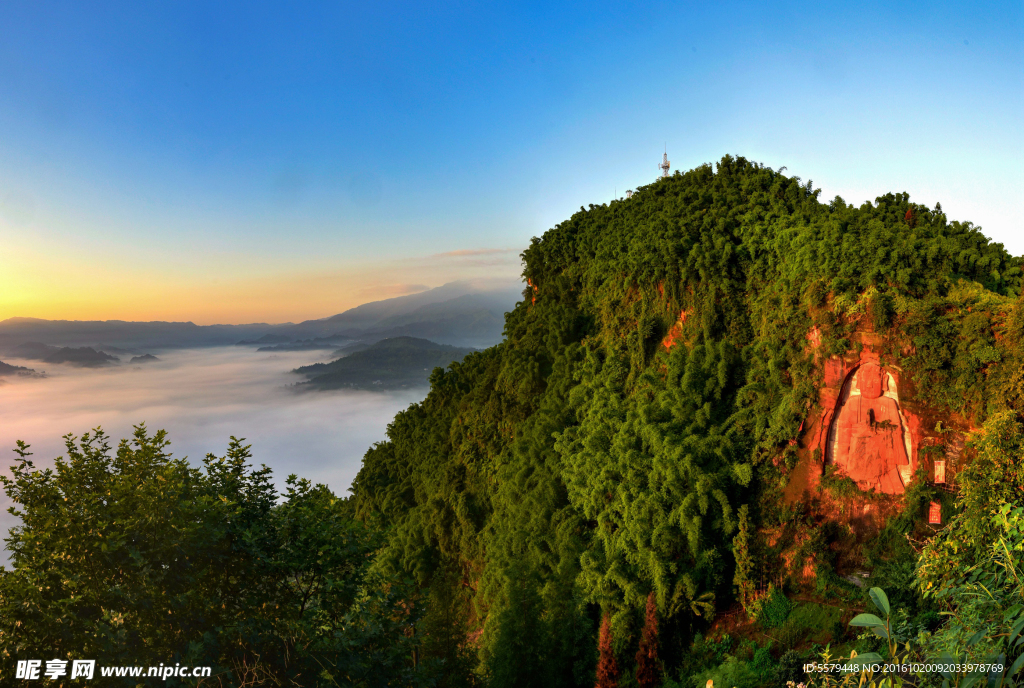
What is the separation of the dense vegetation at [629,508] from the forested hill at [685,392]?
0.09 metres

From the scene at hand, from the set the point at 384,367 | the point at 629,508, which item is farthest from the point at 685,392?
the point at 384,367

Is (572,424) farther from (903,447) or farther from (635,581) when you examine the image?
(903,447)

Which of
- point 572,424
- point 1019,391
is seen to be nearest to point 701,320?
point 572,424

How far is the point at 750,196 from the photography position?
81.4 ft

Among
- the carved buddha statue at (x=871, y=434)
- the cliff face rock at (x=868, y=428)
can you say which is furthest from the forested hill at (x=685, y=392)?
the carved buddha statue at (x=871, y=434)

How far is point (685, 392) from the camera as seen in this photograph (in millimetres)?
22422

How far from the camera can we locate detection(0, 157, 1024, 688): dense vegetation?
1127 centimetres

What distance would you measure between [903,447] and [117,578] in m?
21.0

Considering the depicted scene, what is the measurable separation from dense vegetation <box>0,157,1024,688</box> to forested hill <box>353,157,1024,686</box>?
90 mm

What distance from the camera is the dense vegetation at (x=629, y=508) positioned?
37.0 feet

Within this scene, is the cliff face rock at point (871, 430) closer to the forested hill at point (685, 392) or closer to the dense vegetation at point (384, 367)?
the forested hill at point (685, 392)

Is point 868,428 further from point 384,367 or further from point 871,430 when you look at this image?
point 384,367

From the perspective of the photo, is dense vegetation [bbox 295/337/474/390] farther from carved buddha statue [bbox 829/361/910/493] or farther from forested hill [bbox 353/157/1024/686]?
carved buddha statue [bbox 829/361/910/493]

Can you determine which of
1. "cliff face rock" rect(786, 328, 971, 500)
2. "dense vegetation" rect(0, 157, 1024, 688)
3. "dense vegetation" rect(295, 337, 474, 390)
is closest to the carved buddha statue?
"cliff face rock" rect(786, 328, 971, 500)
